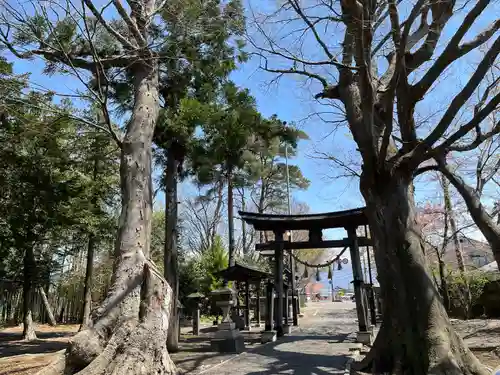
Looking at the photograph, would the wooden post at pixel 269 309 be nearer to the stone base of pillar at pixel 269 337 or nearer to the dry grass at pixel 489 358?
the stone base of pillar at pixel 269 337

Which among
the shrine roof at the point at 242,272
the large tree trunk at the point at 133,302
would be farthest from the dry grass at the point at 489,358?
the shrine roof at the point at 242,272

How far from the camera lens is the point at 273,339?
1160cm

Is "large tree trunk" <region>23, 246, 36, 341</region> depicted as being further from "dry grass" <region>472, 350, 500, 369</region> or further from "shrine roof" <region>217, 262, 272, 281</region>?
"dry grass" <region>472, 350, 500, 369</region>

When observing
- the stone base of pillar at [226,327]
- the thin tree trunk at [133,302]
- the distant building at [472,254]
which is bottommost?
the stone base of pillar at [226,327]

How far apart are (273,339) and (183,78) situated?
8528 millimetres

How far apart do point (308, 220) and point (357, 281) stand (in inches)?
93.6

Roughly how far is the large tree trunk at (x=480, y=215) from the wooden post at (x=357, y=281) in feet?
19.1

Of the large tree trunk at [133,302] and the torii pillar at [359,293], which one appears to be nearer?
the large tree trunk at [133,302]

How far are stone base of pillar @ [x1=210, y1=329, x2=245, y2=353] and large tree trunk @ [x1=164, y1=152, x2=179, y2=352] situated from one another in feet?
4.62

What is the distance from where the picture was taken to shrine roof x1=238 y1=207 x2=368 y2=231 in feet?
37.9

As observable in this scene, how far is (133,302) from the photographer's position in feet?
14.8

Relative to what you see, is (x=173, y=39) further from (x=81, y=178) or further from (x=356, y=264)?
(x=81, y=178)

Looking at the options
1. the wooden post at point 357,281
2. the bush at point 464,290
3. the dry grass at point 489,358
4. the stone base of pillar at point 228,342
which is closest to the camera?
the dry grass at point 489,358

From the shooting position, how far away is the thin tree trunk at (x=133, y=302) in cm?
404
